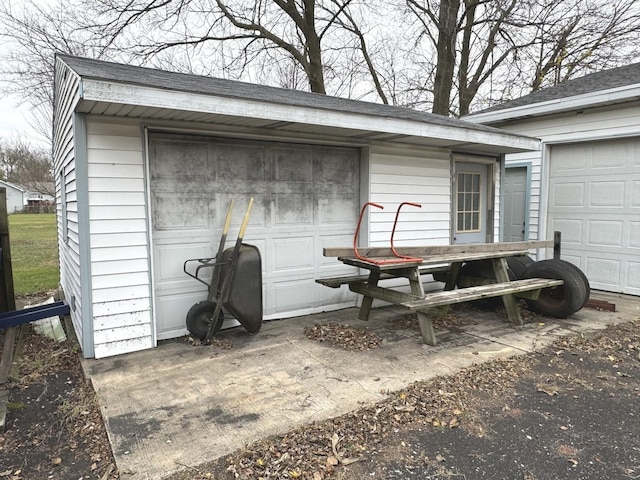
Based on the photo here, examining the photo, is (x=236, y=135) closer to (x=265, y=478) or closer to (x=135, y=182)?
(x=135, y=182)

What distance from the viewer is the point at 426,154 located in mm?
5918

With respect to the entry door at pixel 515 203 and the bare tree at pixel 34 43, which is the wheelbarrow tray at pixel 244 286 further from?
the bare tree at pixel 34 43

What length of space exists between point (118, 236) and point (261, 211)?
157cm

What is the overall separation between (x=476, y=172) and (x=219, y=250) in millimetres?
4422

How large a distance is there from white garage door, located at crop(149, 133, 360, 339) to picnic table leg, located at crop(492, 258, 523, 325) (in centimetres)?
184

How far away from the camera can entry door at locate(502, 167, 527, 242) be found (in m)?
7.70

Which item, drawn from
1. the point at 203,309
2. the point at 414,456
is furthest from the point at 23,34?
the point at 414,456

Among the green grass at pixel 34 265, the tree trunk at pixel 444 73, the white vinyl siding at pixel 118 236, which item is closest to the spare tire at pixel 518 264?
the white vinyl siding at pixel 118 236

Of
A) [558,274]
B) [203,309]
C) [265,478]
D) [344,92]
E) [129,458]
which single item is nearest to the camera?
[265,478]

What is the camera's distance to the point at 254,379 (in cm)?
332

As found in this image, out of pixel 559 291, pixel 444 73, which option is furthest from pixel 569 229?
pixel 444 73

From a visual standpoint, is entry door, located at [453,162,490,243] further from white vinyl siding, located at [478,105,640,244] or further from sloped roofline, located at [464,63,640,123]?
sloped roofline, located at [464,63,640,123]

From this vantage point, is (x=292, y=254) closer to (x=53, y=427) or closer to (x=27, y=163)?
(x=53, y=427)

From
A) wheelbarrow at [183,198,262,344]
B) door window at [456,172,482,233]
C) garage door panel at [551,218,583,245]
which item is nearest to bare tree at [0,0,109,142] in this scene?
wheelbarrow at [183,198,262,344]
